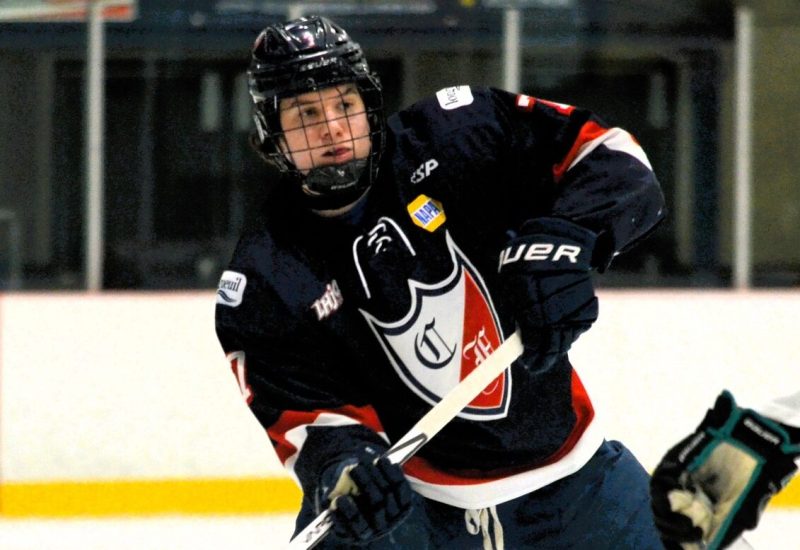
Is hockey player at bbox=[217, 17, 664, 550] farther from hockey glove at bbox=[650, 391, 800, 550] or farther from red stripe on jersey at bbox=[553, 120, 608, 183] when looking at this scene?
hockey glove at bbox=[650, 391, 800, 550]

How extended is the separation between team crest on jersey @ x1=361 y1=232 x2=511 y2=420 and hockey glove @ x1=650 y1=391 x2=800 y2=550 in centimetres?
47

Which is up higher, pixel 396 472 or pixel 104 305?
pixel 396 472

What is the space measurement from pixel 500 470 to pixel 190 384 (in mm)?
2380

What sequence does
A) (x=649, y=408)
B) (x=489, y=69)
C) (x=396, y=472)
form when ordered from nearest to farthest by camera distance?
(x=396, y=472) < (x=649, y=408) < (x=489, y=69)

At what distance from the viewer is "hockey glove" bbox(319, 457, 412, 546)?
2176 mm

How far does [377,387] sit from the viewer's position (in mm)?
2369

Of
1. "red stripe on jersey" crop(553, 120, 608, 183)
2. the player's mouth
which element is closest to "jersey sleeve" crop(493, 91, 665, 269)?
"red stripe on jersey" crop(553, 120, 608, 183)

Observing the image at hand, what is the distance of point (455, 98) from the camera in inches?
91.9

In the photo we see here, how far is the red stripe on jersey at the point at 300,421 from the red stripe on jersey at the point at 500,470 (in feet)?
0.30

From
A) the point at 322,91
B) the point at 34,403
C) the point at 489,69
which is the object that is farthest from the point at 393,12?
the point at 322,91

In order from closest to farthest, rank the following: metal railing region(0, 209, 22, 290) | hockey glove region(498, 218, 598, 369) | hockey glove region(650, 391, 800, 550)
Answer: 1. hockey glove region(650, 391, 800, 550)
2. hockey glove region(498, 218, 598, 369)
3. metal railing region(0, 209, 22, 290)

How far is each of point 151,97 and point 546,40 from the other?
53.9 inches

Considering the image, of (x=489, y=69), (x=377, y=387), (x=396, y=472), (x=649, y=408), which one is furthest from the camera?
(x=489, y=69)

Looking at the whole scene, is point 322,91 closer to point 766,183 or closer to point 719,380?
point 719,380
